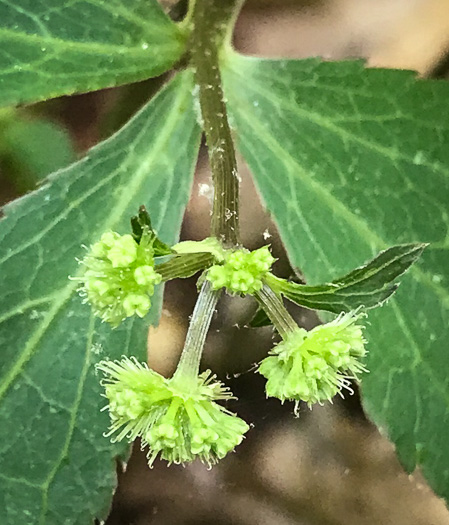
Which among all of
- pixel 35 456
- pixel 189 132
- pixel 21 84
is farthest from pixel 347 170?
pixel 35 456

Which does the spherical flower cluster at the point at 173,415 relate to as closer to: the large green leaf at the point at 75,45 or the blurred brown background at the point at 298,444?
the large green leaf at the point at 75,45

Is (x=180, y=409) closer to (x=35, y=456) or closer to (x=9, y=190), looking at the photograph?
(x=35, y=456)

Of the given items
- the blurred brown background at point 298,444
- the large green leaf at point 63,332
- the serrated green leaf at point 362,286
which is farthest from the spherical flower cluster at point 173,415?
the blurred brown background at point 298,444

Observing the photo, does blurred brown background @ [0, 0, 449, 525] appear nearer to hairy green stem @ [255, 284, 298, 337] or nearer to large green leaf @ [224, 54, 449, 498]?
large green leaf @ [224, 54, 449, 498]

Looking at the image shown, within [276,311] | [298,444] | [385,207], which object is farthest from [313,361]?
[298,444]

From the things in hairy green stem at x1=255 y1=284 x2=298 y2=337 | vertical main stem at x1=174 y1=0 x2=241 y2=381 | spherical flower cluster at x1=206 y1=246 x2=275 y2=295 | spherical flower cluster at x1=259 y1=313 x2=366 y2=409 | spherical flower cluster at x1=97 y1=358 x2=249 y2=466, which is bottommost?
spherical flower cluster at x1=97 y1=358 x2=249 y2=466

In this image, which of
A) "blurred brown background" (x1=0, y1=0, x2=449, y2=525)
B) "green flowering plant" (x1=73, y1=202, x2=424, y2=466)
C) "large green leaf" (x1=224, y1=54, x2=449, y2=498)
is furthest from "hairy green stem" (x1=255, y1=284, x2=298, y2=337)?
"blurred brown background" (x1=0, y1=0, x2=449, y2=525)
